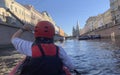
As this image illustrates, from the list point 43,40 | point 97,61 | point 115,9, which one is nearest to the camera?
point 43,40

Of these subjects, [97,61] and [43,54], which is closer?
[43,54]

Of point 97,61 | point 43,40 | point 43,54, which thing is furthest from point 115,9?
point 43,54

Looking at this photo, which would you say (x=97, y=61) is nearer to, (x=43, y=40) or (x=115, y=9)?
(x=43, y=40)

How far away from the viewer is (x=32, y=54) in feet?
12.7

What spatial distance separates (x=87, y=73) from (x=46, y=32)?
9.37 meters

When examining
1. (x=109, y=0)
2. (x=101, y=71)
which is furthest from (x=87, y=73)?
(x=109, y=0)

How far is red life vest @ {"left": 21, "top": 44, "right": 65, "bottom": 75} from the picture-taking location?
3807 mm

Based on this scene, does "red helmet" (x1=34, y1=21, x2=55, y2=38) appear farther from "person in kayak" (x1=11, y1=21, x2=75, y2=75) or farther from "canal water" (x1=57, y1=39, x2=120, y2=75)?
"canal water" (x1=57, y1=39, x2=120, y2=75)

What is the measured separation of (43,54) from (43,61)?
9cm

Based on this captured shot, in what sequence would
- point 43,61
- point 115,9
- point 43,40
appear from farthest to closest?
point 115,9, point 43,40, point 43,61

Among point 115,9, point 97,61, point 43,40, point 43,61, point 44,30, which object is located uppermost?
point 115,9

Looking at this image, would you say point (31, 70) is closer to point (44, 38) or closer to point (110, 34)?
point (44, 38)

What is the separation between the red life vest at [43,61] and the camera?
12.5 feet

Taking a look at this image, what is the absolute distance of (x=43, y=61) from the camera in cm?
381
